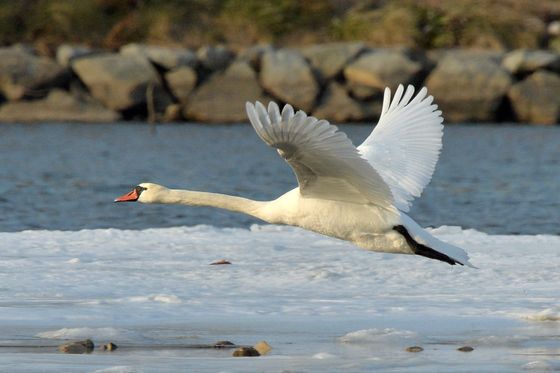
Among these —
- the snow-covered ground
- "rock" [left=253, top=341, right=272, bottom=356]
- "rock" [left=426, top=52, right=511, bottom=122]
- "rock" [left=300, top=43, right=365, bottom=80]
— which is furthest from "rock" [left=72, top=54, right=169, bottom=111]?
"rock" [left=253, top=341, right=272, bottom=356]

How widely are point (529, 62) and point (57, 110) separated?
43.7ft

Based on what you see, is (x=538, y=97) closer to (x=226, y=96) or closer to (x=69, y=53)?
(x=226, y=96)

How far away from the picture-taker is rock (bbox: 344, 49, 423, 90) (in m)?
36.7

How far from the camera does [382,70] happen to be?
3675 cm

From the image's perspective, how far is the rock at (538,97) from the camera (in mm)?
37844

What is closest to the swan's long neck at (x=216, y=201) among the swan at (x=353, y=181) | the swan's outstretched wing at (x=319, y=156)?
the swan at (x=353, y=181)

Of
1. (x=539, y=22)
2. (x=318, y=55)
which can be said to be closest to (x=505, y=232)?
(x=318, y=55)

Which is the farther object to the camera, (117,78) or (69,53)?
(69,53)

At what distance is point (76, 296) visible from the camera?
907 centimetres

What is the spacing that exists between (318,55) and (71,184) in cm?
1600

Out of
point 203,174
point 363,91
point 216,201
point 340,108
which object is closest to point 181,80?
point 340,108

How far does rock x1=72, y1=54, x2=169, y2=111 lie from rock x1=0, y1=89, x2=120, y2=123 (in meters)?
0.32

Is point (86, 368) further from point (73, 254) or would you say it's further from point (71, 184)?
point (71, 184)

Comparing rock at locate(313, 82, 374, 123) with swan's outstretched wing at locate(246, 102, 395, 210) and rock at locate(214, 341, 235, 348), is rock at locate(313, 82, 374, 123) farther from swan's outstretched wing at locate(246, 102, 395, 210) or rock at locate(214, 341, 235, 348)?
rock at locate(214, 341, 235, 348)
